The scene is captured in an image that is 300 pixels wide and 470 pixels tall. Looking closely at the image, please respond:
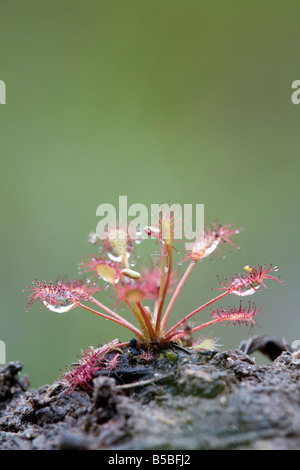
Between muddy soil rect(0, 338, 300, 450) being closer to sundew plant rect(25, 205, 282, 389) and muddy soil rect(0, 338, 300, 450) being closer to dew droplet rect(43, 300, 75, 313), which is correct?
sundew plant rect(25, 205, 282, 389)

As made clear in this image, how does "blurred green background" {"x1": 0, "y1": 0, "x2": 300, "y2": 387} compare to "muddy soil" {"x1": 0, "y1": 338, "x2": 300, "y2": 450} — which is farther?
"blurred green background" {"x1": 0, "y1": 0, "x2": 300, "y2": 387}

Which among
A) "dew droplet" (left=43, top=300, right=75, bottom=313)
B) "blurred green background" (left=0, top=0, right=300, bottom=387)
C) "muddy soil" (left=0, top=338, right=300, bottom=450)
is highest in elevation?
"blurred green background" (left=0, top=0, right=300, bottom=387)

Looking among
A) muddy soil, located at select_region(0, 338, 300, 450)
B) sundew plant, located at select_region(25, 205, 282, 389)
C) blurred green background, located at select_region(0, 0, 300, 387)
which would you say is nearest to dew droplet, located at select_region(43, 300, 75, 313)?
sundew plant, located at select_region(25, 205, 282, 389)

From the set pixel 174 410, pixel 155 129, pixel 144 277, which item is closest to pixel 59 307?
pixel 144 277

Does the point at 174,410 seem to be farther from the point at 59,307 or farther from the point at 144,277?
the point at 59,307

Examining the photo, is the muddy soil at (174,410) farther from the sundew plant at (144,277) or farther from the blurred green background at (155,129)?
the blurred green background at (155,129)

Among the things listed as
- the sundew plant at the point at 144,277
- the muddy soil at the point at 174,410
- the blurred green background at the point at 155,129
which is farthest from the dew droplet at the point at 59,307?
the blurred green background at the point at 155,129
